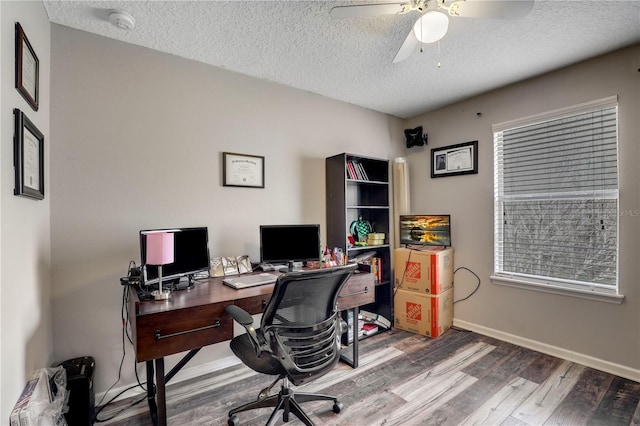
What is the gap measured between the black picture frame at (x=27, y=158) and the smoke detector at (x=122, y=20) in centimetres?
82

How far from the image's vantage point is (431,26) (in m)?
1.55

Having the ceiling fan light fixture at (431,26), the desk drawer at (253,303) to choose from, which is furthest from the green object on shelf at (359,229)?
the ceiling fan light fixture at (431,26)

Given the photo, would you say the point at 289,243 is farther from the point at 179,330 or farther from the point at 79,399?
the point at 79,399

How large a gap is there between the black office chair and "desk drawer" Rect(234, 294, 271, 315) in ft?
A: 0.39

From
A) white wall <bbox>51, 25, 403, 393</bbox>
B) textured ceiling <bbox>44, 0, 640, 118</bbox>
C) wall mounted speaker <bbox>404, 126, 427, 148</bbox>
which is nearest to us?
textured ceiling <bbox>44, 0, 640, 118</bbox>

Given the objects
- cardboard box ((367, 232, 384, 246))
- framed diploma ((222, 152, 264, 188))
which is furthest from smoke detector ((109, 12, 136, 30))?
cardboard box ((367, 232, 384, 246))

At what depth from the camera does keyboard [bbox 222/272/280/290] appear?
1938 millimetres

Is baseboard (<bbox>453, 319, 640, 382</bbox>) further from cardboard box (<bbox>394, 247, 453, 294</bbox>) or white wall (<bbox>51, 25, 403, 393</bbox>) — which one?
white wall (<bbox>51, 25, 403, 393</bbox>)

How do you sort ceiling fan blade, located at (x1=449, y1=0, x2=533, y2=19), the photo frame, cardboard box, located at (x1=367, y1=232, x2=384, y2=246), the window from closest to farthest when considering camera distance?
ceiling fan blade, located at (x1=449, y1=0, x2=533, y2=19) → the window → the photo frame → cardboard box, located at (x1=367, y1=232, x2=384, y2=246)

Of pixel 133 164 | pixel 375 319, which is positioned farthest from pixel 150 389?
pixel 375 319

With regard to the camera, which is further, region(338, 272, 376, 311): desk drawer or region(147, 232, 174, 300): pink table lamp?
region(338, 272, 376, 311): desk drawer

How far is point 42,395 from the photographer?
1348 millimetres

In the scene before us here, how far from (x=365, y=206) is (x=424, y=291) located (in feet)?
3.53

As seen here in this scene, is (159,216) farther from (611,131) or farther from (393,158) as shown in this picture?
(611,131)
